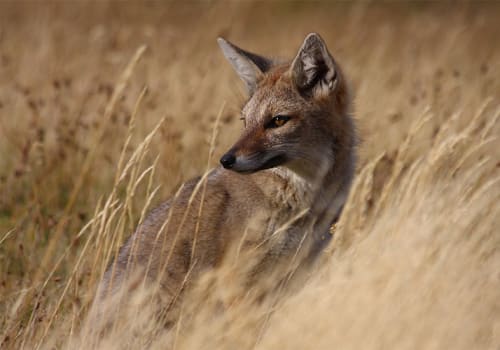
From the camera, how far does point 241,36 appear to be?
15.5 meters

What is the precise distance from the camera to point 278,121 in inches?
204

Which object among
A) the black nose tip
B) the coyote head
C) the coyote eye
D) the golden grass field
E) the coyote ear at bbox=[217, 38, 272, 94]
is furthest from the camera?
the coyote ear at bbox=[217, 38, 272, 94]

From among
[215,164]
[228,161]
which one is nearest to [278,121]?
[228,161]

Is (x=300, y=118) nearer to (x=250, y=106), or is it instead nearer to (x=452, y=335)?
(x=250, y=106)

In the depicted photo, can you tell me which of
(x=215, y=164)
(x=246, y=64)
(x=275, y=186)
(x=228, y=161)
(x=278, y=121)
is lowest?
(x=215, y=164)

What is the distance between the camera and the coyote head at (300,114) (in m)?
5.05

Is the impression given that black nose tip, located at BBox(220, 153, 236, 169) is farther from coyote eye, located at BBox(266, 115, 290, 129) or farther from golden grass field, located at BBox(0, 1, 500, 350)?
coyote eye, located at BBox(266, 115, 290, 129)

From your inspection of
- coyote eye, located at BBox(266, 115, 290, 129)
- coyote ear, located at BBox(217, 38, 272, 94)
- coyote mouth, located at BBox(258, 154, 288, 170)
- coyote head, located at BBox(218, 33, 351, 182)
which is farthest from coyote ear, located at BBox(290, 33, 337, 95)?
coyote mouth, located at BBox(258, 154, 288, 170)

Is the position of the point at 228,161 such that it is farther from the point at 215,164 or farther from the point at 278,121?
the point at 215,164

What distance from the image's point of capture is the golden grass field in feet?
12.5

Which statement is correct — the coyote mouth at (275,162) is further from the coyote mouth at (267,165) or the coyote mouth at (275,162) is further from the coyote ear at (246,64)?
the coyote ear at (246,64)

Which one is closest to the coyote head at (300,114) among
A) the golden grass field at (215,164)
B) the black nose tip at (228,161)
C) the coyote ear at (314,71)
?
the coyote ear at (314,71)

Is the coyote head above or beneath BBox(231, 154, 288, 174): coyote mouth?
above

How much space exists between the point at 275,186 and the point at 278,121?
16.8 inches
